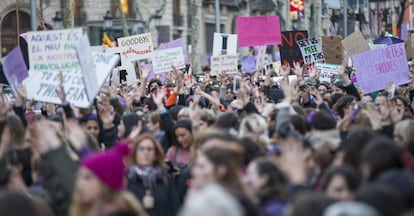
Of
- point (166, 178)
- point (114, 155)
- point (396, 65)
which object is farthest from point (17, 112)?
point (396, 65)

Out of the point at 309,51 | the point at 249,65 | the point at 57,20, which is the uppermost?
the point at 57,20

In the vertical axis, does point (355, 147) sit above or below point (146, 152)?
above

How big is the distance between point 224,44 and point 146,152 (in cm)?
1474

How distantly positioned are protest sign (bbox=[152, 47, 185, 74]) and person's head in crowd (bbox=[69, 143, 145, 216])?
1358 centimetres

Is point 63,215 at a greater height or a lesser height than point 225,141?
lesser

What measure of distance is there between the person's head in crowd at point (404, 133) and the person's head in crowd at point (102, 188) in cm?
357

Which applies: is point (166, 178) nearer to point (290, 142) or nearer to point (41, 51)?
point (290, 142)

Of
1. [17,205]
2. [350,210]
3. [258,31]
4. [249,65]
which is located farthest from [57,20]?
[350,210]

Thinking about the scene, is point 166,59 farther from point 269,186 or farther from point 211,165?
point 211,165

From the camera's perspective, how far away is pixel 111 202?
588 centimetres

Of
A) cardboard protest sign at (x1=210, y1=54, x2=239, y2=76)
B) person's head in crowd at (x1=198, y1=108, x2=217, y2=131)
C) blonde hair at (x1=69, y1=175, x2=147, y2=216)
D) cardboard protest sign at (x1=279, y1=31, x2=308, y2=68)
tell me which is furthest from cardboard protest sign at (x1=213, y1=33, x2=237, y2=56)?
blonde hair at (x1=69, y1=175, x2=147, y2=216)

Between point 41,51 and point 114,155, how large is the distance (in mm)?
5511

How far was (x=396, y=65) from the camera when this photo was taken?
14.8 m

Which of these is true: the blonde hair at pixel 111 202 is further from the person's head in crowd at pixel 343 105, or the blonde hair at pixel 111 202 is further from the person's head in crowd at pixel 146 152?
the person's head in crowd at pixel 343 105
